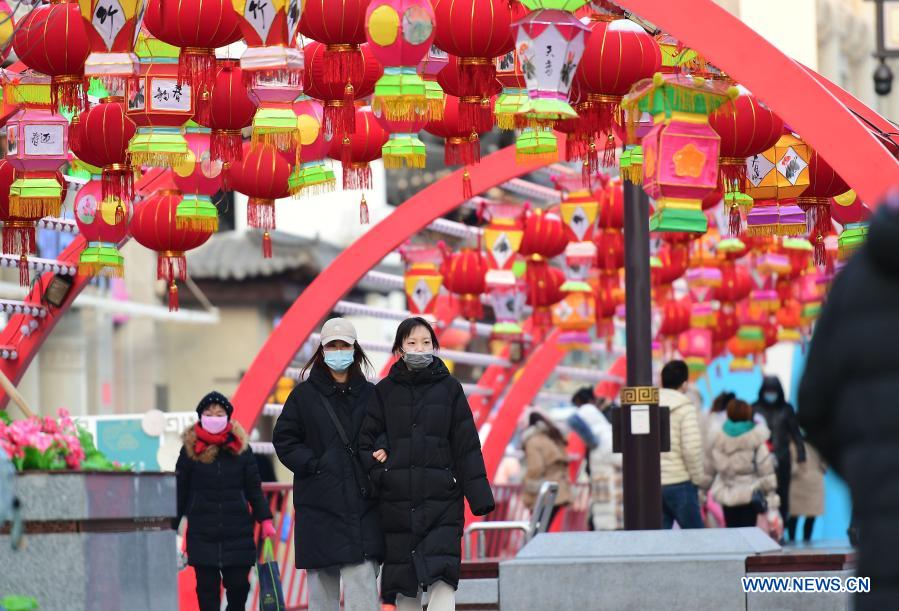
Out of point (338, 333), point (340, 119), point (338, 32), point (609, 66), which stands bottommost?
point (338, 333)

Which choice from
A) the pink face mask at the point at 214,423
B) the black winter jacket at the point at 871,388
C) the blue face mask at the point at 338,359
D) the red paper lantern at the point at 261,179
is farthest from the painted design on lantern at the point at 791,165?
the black winter jacket at the point at 871,388

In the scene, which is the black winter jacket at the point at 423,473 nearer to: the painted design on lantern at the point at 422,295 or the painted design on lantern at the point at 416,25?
the painted design on lantern at the point at 416,25

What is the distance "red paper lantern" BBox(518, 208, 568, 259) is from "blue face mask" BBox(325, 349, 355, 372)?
30.2 feet

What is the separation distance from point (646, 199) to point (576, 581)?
3218 millimetres

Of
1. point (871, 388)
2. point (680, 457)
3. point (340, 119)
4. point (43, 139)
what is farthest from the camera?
point (680, 457)

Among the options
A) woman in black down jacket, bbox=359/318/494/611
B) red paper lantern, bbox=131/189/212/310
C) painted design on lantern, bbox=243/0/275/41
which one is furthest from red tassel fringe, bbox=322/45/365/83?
red paper lantern, bbox=131/189/212/310

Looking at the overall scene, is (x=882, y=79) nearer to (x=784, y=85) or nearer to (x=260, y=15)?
(x=784, y=85)

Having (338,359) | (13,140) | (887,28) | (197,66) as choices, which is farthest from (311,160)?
(887,28)

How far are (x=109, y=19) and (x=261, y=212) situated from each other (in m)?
3.03

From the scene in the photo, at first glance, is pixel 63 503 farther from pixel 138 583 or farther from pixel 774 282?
pixel 774 282

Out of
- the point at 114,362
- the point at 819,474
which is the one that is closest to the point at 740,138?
the point at 819,474

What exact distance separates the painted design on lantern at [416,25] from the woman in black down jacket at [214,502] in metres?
3.56

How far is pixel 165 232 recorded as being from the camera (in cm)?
1345

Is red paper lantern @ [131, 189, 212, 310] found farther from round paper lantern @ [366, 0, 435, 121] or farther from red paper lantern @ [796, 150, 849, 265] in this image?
red paper lantern @ [796, 150, 849, 265]
